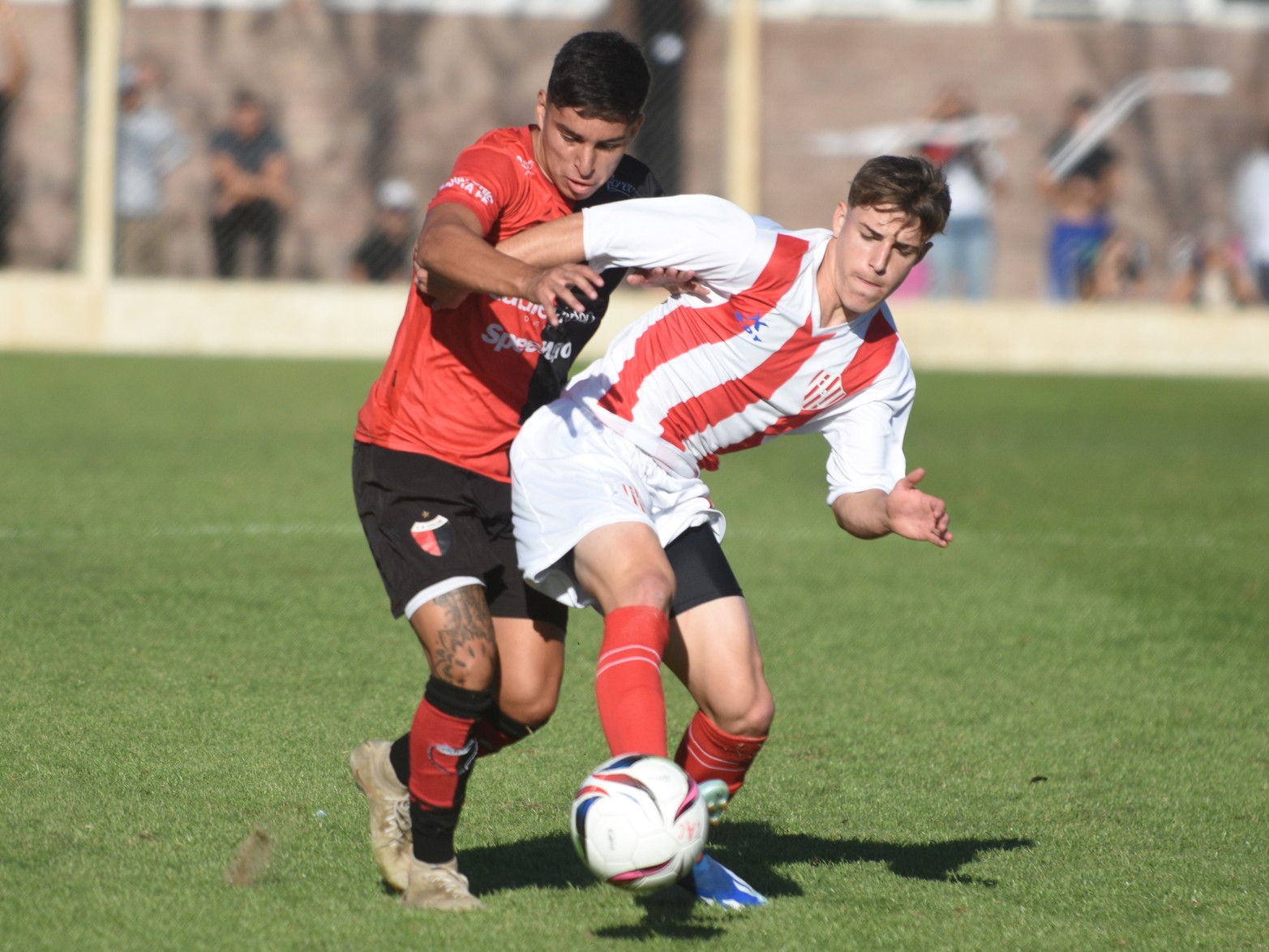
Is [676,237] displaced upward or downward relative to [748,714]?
upward

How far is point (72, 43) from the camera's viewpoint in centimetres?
A: 1759

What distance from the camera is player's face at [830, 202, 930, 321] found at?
3910 mm

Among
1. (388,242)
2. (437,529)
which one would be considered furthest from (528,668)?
(388,242)

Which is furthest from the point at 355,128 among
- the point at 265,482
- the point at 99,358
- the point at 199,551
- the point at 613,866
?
the point at 613,866

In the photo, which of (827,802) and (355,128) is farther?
(355,128)

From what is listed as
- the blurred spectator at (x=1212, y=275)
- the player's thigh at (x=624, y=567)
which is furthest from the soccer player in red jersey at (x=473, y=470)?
the blurred spectator at (x=1212, y=275)

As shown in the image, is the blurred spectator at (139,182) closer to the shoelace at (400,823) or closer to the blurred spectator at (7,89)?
the blurred spectator at (7,89)

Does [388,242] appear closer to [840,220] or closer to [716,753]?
[840,220]

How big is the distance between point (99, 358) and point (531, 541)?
1132cm

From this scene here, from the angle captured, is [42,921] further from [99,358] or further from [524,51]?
[524,51]

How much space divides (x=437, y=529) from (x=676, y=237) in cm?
89

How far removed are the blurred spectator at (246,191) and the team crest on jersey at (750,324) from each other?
12.2 metres

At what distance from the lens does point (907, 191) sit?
3.89 meters

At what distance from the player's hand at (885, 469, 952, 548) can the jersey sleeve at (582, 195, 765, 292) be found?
0.65m
